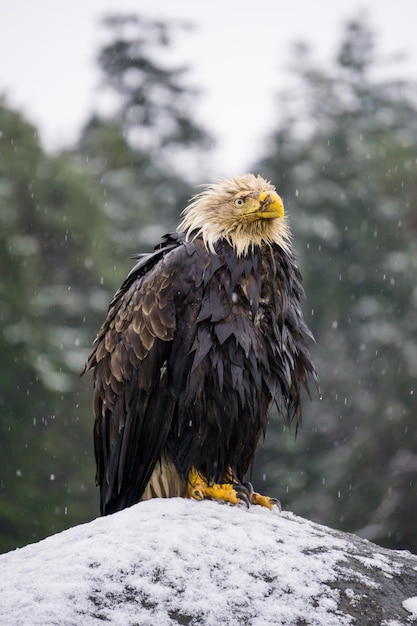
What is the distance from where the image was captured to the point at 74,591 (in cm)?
380

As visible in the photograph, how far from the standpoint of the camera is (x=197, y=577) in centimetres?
399

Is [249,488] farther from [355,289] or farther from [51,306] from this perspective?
[355,289]

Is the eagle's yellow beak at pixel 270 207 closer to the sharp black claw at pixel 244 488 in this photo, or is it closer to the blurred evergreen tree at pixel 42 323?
the sharp black claw at pixel 244 488

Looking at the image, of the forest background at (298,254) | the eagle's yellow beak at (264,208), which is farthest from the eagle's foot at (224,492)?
the forest background at (298,254)

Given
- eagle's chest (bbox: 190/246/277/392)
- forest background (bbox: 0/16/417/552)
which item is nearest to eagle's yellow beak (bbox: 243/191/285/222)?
eagle's chest (bbox: 190/246/277/392)

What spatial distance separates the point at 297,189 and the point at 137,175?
14.9ft

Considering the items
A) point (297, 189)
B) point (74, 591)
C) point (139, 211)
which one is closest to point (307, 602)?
point (74, 591)

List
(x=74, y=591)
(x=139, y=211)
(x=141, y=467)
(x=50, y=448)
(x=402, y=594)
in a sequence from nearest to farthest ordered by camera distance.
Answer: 1. (x=74, y=591)
2. (x=402, y=594)
3. (x=141, y=467)
4. (x=50, y=448)
5. (x=139, y=211)

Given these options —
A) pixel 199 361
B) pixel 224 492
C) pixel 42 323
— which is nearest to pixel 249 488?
pixel 224 492

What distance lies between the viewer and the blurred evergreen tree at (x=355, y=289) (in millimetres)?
19531

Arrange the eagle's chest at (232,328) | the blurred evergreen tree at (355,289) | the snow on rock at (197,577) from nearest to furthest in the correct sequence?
the snow on rock at (197,577) < the eagle's chest at (232,328) < the blurred evergreen tree at (355,289)

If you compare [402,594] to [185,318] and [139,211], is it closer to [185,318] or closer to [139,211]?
[185,318]

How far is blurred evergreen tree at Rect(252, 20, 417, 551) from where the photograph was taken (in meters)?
19.5

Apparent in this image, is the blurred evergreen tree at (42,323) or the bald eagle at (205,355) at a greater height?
the blurred evergreen tree at (42,323)
